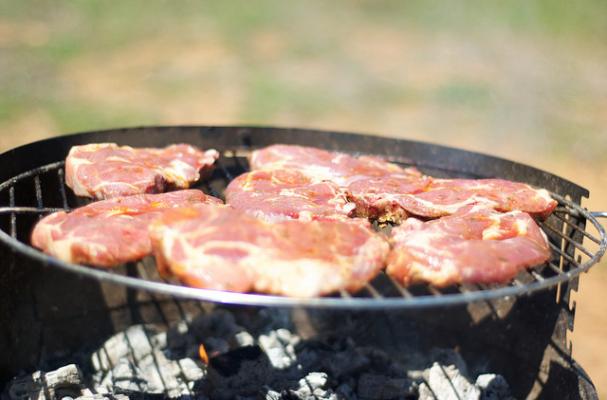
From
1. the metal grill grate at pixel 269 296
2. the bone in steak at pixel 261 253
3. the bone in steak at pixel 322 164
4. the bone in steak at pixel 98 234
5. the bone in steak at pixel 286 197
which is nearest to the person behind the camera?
the metal grill grate at pixel 269 296

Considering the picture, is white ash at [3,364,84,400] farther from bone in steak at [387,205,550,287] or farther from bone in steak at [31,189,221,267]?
bone in steak at [387,205,550,287]

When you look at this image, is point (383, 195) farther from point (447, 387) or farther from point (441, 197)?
point (447, 387)

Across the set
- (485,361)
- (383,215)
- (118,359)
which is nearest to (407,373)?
(485,361)

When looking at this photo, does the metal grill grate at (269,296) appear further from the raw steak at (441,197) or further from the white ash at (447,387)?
the white ash at (447,387)

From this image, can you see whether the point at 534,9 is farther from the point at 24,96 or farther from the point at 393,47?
the point at 24,96

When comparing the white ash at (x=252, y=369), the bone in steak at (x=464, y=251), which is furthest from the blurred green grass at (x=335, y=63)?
the bone in steak at (x=464, y=251)

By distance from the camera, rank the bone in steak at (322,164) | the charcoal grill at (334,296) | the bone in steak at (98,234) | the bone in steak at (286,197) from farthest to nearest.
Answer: the bone in steak at (322,164) < the charcoal grill at (334,296) < the bone in steak at (286,197) < the bone in steak at (98,234)
